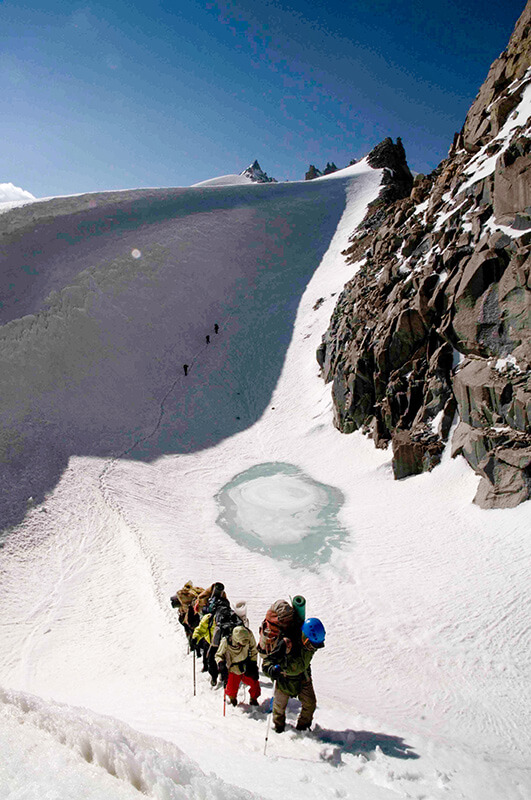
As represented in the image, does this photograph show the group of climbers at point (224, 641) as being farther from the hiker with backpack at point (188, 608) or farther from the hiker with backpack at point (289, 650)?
the hiker with backpack at point (289, 650)

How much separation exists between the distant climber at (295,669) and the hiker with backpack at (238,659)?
2.49 ft

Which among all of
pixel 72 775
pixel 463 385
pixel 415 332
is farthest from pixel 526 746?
pixel 415 332

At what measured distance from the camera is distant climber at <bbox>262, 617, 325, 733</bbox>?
4.66 meters

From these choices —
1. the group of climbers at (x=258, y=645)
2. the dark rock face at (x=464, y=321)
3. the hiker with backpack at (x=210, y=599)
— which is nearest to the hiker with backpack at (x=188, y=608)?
the group of climbers at (x=258, y=645)

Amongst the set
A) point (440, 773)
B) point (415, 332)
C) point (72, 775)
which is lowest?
point (440, 773)

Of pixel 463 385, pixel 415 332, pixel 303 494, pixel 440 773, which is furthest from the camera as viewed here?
pixel 415 332

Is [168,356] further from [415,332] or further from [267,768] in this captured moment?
[267,768]

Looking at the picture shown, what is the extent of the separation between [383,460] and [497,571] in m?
7.30

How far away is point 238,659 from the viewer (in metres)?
5.65

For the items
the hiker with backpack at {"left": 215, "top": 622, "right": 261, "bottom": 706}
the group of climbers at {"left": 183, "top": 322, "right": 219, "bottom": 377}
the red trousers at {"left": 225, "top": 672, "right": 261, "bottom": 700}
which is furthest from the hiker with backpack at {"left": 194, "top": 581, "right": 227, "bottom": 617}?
the group of climbers at {"left": 183, "top": 322, "right": 219, "bottom": 377}

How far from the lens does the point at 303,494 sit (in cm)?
1596

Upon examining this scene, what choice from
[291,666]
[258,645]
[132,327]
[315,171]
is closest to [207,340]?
[132,327]

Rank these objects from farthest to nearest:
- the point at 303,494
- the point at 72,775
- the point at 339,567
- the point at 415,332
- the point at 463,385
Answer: the point at 415,332 < the point at 303,494 < the point at 463,385 < the point at 339,567 < the point at 72,775

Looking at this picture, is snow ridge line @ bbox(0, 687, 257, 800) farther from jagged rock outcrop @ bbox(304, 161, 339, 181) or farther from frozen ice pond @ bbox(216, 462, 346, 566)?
jagged rock outcrop @ bbox(304, 161, 339, 181)
